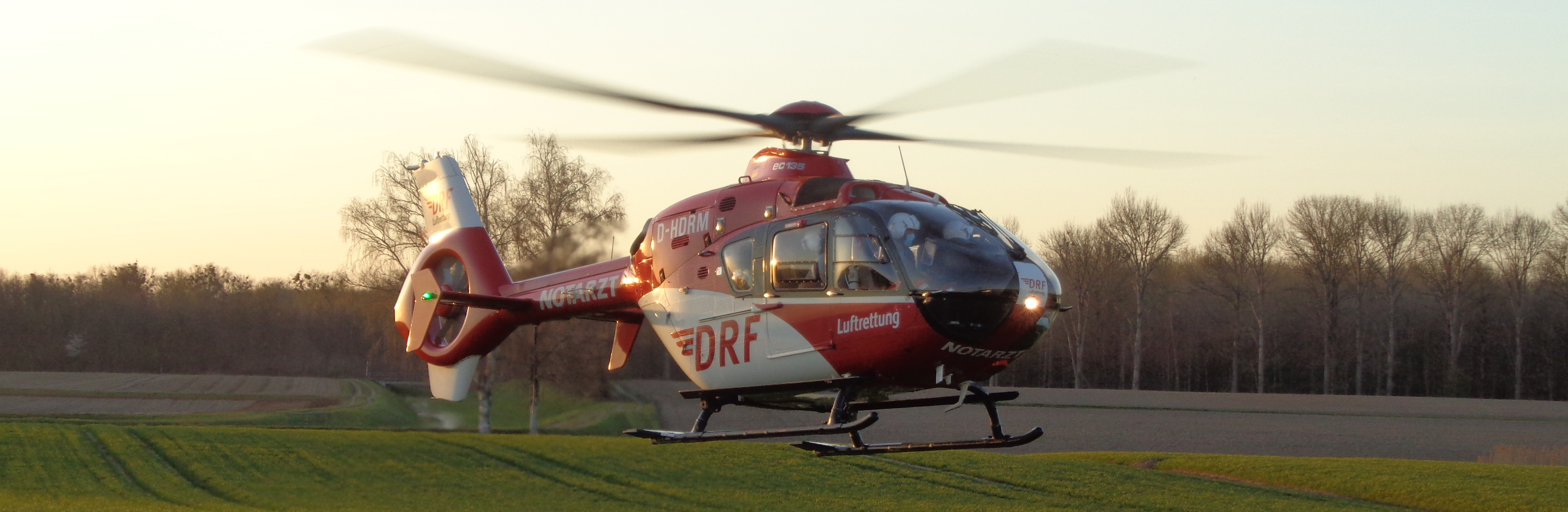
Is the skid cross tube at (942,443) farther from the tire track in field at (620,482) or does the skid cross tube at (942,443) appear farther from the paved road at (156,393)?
the paved road at (156,393)

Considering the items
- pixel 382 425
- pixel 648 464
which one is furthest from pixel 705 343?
pixel 382 425

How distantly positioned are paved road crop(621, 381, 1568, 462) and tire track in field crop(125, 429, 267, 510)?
1629 centimetres

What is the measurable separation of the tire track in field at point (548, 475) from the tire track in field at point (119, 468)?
29.8ft

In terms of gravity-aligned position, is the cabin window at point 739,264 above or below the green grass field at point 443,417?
above

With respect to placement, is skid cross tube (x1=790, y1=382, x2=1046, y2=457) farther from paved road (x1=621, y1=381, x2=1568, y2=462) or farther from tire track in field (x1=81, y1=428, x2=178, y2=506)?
tire track in field (x1=81, y1=428, x2=178, y2=506)

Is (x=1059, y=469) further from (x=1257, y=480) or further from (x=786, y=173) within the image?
(x=786, y=173)

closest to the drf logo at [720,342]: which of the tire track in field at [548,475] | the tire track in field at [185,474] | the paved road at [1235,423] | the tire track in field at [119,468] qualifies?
the tire track in field at [548,475]

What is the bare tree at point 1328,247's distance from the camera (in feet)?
241

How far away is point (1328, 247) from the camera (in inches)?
2965

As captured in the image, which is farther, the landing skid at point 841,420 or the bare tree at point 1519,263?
the bare tree at point 1519,263

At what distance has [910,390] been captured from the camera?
11617 millimetres

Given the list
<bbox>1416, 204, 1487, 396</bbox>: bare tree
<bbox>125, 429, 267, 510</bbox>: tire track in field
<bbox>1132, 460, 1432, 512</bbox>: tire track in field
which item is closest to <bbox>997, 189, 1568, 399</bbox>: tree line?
<bbox>1416, 204, 1487, 396</bbox>: bare tree

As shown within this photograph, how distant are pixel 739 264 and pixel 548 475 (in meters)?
27.3

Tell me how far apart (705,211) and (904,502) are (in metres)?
23.6
